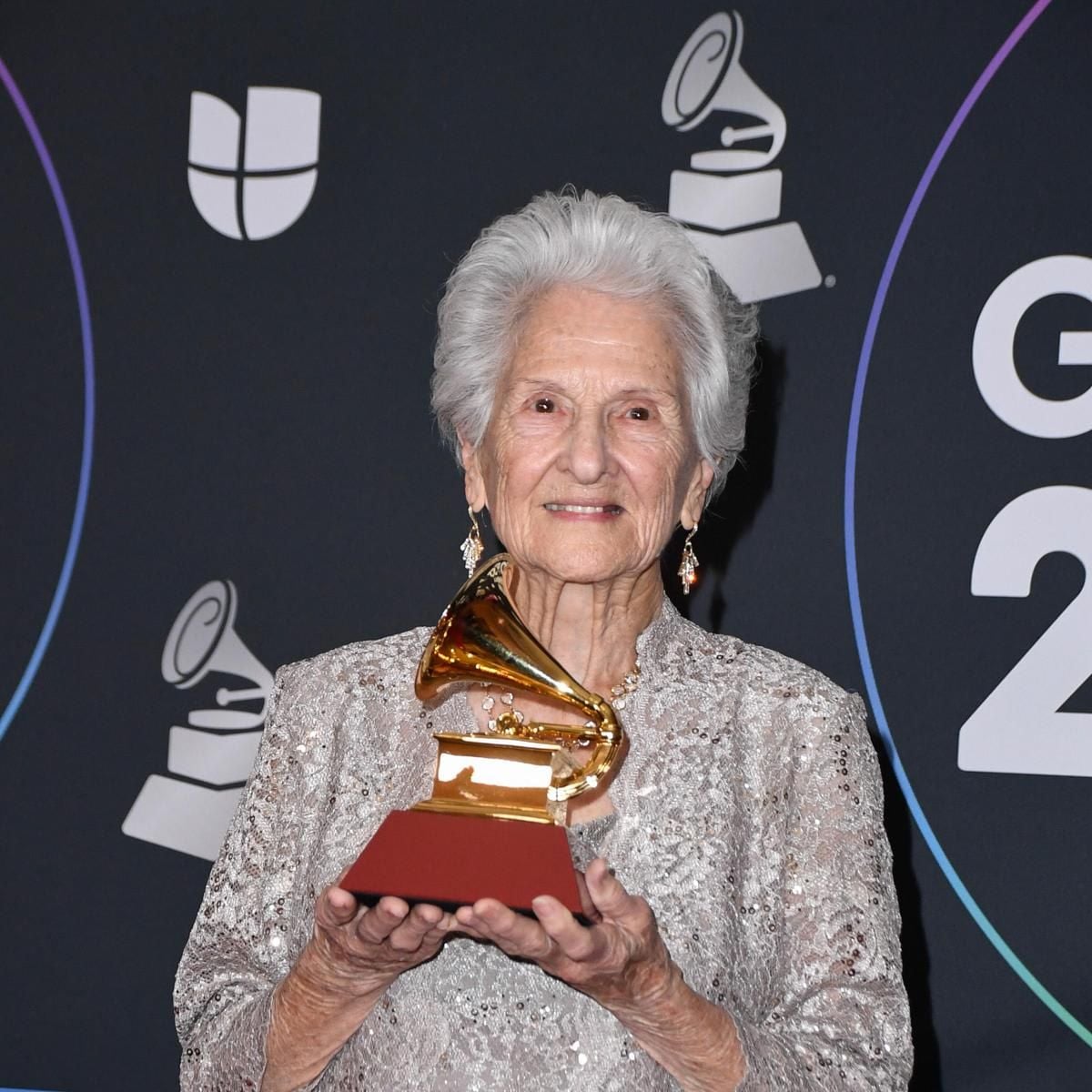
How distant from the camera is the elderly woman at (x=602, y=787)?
170cm

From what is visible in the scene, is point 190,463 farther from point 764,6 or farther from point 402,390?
point 764,6

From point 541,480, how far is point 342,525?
89 cm

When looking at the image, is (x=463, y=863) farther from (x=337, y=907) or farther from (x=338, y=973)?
(x=338, y=973)

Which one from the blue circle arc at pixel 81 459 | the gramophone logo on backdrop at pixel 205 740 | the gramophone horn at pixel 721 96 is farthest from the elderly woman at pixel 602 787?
the blue circle arc at pixel 81 459

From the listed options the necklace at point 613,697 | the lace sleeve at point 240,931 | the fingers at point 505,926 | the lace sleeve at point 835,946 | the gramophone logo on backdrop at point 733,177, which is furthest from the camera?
the gramophone logo on backdrop at point 733,177

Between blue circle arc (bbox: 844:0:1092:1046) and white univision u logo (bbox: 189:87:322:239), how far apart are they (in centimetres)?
105

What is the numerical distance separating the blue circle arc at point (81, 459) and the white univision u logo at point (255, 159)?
261 mm

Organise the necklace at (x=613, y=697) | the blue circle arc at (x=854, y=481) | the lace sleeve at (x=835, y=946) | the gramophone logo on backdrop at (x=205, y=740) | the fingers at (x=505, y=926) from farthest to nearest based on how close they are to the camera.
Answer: the gramophone logo on backdrop at (x=205, y=740) → the blue circle arc at (x=854, y=481) → the necklace at (x=613, y=697) → the lace sleeve at (x=835, y=946) → the fingers at (x=505, y=926)

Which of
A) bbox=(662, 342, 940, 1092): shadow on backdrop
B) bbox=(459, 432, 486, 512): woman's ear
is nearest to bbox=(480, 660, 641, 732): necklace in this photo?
bbox=(459, 432, 486, 512): woman's ear

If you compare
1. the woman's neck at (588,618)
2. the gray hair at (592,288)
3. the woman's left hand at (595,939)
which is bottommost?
the woman's left hand at (595,939)

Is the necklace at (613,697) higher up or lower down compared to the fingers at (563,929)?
higher up

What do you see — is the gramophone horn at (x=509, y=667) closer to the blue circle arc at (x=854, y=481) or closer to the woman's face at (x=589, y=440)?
the woman's face at (x=589, y=440)

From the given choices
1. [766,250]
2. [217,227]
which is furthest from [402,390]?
[766,250]

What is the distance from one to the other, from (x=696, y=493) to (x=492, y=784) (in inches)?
22.6
